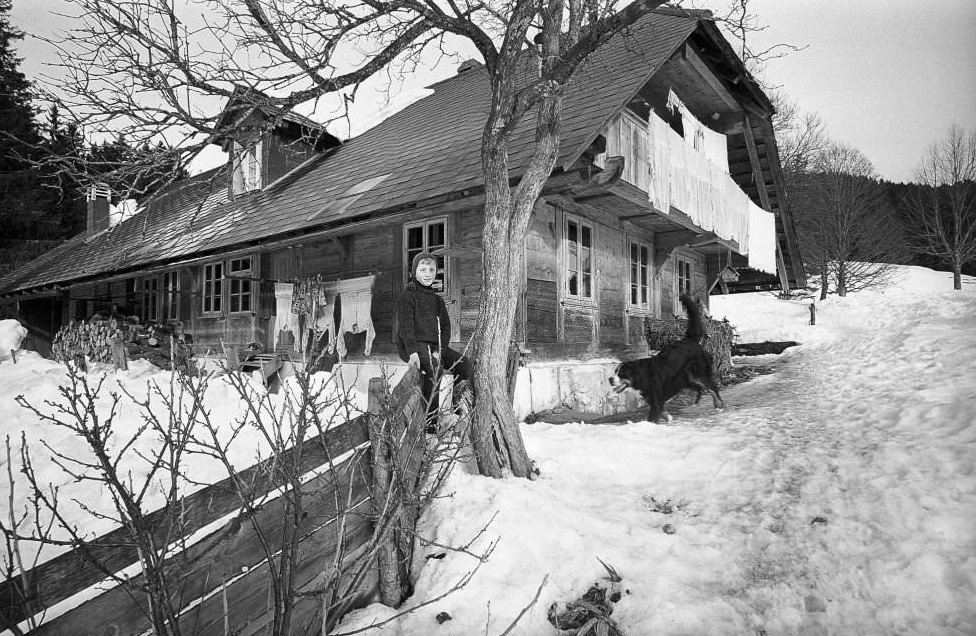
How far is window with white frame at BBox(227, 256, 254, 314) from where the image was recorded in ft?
37.2

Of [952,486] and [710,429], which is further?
[710,429]

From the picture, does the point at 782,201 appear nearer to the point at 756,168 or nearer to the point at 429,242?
the point at 756,168

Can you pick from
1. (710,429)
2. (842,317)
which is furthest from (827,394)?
(842,317)

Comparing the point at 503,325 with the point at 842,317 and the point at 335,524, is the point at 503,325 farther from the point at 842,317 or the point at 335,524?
the point at 842,317

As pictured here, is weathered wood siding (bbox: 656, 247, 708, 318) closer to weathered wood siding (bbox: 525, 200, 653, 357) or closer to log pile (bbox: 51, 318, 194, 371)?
weathered wood siding (bbox: 525, 200, 653, 357)

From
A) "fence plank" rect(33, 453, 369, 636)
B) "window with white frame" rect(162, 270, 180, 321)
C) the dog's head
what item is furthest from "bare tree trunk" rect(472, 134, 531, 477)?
"window with white frame" rect(162, 270, 180, 321)

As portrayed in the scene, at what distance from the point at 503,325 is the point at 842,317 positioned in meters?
22.6

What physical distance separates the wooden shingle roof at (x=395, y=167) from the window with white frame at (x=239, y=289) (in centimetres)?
88

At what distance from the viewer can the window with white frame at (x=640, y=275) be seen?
10.5 metres

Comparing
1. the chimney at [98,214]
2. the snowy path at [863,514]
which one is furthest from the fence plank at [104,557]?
the chimney at [98,214]

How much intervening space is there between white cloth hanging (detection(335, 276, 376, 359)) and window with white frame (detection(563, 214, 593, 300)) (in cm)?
332

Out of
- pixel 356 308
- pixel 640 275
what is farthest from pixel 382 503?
→ pixel 640 275

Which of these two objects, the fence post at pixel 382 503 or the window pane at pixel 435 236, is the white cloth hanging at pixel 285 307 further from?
the fence post at pixel 382 503

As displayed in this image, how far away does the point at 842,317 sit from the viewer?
21266 millimetres
